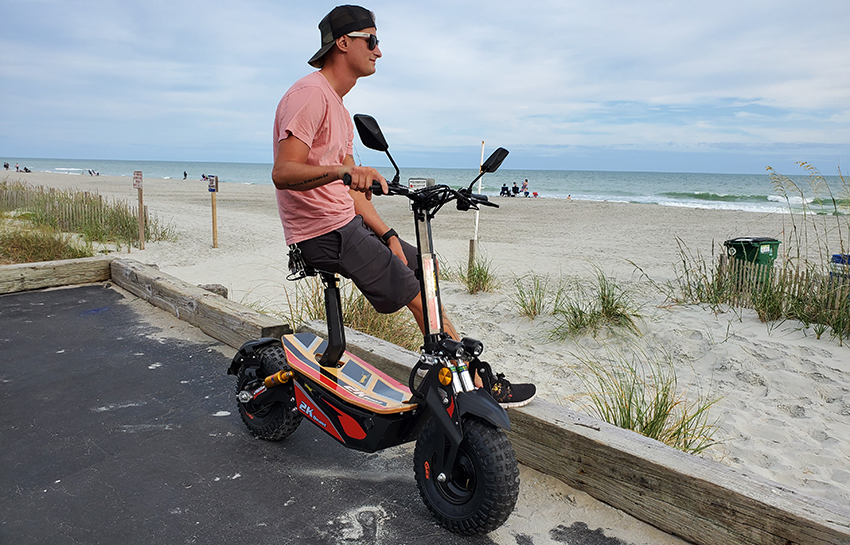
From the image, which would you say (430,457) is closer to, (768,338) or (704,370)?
(704,370)

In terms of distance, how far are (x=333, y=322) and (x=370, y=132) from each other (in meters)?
0.99

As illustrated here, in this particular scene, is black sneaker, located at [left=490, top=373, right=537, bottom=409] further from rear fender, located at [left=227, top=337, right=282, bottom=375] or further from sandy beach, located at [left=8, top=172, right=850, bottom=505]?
rear fender, located at [left=227, top=337, right=282, bottom=375]

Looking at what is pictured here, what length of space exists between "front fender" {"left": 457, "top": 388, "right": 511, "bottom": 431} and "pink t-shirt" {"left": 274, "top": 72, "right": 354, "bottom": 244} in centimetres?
94

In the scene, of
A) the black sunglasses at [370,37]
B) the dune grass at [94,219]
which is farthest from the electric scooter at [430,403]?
the dune grass at [94,219]

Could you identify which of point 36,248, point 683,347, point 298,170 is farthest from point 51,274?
point 683,347

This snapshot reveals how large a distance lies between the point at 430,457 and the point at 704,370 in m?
3.12

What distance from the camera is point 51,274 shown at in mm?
6203

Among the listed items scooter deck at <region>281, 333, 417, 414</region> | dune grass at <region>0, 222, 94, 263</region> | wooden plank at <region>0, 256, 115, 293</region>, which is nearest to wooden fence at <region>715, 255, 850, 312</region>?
scooter deck at <region>281, 333, 417, 414</region>

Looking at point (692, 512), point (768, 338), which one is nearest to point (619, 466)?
point (692, 512)

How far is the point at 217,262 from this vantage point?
9695mm

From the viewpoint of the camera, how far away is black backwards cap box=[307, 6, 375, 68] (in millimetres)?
2418

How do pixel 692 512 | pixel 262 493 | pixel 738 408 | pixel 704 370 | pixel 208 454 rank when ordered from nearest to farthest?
pixel 692 512
pixel 262 493
pixel 208 454
pixel 738 408
pixel 704 370

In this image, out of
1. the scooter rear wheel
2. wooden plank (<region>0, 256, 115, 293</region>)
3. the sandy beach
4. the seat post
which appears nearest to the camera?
the seat post

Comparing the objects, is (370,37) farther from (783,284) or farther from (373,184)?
(783,284)
